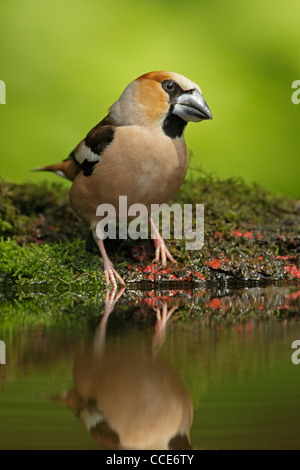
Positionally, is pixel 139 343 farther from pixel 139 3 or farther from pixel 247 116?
pixel 139 3

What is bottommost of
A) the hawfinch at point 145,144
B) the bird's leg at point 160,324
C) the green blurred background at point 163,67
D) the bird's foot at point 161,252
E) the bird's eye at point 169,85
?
the bird's leg at point 160,324

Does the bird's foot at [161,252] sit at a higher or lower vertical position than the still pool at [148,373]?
higher

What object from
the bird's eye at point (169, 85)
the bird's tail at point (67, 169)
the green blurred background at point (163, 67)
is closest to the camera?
the bird's eye at point (169, 85)

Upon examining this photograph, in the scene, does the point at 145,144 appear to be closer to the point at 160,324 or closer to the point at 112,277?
the point at 112,277

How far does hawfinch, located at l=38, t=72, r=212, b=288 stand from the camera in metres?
3.55

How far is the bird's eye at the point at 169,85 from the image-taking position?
359cm

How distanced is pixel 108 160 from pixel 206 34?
346 centimetres

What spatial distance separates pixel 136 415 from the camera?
5.11 feet

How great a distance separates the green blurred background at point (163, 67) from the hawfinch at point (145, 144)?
278cm

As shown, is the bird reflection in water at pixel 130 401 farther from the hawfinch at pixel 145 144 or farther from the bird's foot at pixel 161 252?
the bird's foot at pixel 161 252

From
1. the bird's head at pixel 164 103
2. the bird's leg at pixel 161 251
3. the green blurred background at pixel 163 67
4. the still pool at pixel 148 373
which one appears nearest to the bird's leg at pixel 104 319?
the still pool at pixel 148 373

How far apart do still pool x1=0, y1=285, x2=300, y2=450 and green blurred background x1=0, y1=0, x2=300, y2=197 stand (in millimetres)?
3615

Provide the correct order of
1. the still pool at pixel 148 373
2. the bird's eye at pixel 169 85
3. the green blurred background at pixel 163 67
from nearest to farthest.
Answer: the still pool at pixel 148 373 < the bird's eye at pixel 169 85 < the green blurred background at pixel 163 67

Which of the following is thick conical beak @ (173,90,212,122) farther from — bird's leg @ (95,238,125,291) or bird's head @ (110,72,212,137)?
bird's leg @ (95,238,125,291)
